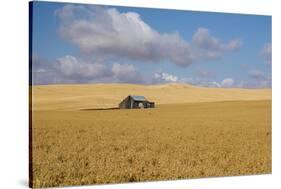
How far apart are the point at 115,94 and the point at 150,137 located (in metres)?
0.72

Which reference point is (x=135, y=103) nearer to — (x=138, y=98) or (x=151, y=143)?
(x=138, y=98)

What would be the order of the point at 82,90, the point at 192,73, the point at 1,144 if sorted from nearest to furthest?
the point at 1,144 → the point at 82,90 → the point at 192,73

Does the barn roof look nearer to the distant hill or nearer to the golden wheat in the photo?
the distant hill

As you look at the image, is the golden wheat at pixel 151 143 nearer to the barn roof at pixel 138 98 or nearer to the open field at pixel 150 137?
the open field at pixel 150 137

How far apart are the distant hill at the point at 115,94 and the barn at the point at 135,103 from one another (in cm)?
5

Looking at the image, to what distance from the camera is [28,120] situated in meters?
6.95

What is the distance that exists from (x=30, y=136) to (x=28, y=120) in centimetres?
17

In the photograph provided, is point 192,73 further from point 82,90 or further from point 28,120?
point 28,120

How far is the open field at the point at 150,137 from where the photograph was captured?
7125 millimetres

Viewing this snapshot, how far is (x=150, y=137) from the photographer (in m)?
7.81

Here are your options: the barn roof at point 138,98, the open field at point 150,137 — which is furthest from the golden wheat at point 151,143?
the barn roof at point 138,98

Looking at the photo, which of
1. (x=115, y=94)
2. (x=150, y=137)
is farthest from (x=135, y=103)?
(x=150, y=137)
